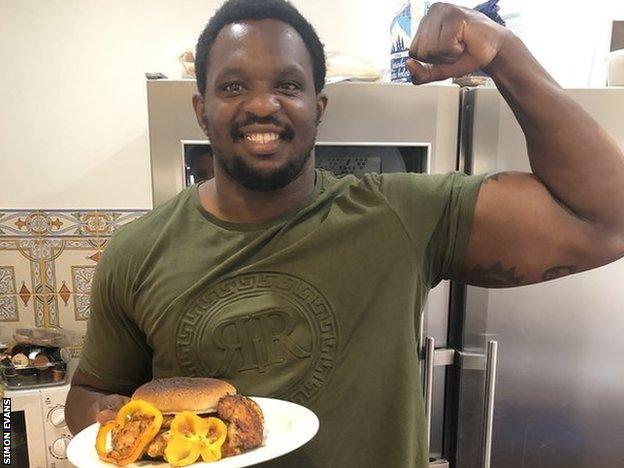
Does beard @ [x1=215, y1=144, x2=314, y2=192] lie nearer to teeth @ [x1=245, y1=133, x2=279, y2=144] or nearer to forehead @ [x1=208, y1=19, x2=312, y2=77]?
teeth @ [x1=245, y1=133, x2=279, y2=144]

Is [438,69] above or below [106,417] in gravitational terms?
above

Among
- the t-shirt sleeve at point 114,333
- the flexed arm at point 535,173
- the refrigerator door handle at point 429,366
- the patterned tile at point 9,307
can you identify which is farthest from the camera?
the patterned tile at point 9,307

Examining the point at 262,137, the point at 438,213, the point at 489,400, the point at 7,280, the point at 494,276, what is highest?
the point at 262,137

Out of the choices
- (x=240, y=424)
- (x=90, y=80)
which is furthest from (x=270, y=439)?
(x=90, y=80)

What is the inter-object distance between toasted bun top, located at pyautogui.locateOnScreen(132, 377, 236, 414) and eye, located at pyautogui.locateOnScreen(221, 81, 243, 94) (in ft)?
1.48

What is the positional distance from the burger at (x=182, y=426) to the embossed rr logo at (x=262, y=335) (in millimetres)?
81

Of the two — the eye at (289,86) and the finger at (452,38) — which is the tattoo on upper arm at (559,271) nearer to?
the finger at (452,38)

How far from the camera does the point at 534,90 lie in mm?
775

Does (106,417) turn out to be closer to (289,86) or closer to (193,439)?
(193,439)

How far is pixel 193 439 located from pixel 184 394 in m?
0.07

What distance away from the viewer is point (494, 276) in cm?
87

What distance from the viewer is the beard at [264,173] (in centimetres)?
85

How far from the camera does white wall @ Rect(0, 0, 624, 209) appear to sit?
170 cm

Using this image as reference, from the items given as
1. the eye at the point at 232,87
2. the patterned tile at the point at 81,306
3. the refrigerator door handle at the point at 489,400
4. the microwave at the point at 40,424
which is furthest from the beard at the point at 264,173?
the patterned tile at the point at 81,306
